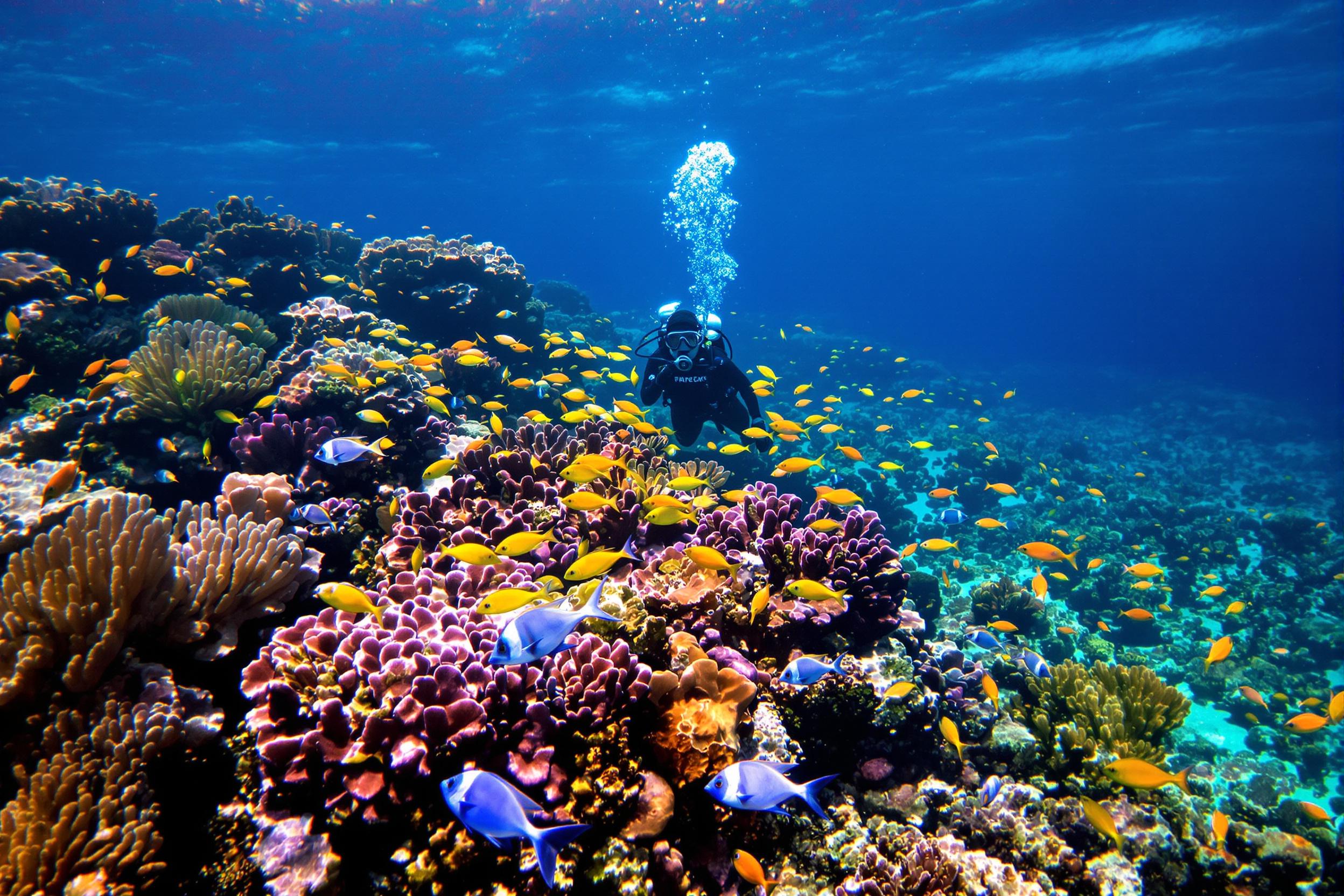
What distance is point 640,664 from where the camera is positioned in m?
2.93

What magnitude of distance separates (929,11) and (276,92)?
119ft

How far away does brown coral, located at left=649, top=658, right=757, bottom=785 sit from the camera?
278cm

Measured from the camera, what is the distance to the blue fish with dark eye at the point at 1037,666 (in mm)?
5605

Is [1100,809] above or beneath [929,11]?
beneath

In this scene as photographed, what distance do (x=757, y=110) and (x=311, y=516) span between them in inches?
1608

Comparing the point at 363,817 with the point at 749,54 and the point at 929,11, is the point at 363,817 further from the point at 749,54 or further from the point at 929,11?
the point at 749,54

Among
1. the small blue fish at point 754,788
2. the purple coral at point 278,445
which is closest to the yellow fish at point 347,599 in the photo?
the small blue fish at point 754,788

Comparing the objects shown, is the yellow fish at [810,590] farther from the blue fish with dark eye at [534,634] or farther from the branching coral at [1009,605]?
the branching coral at [1009,605]

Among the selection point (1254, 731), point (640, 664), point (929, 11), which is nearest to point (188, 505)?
point (640, 664)

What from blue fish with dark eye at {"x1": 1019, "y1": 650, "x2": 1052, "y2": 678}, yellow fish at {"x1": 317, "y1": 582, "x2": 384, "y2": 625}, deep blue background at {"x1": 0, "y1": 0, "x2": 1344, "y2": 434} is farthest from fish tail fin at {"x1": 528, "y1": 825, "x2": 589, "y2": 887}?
deep blue background at {"x1": 0, "y1": 0, "x2": 1344, "y2": 434}

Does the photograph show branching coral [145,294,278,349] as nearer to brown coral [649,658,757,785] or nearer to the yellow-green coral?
brown coral [649,658,757,785]

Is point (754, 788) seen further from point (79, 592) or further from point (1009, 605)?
point (1009, 605)

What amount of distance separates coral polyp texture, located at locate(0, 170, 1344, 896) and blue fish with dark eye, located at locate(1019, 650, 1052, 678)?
24cm

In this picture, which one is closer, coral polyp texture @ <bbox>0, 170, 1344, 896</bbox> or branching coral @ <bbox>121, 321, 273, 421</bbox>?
coral polyp texture @ <bbox>0, 170, 1344, 896</bbox>
